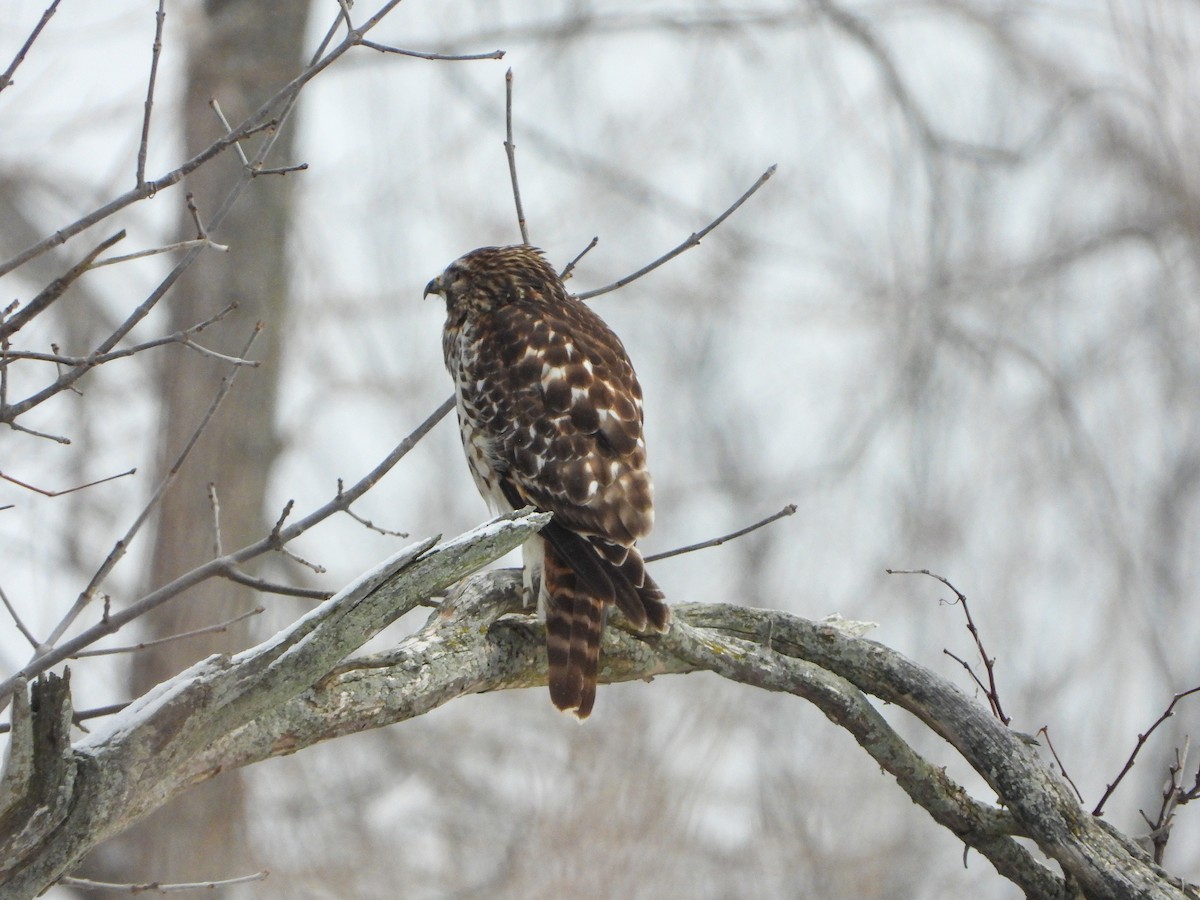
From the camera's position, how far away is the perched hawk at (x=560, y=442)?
3.27 m

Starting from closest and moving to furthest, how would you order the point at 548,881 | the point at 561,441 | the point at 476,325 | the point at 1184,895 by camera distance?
the point at 1184,895 < the point at 561,441 < the point at 476,325 < the point at 548,881

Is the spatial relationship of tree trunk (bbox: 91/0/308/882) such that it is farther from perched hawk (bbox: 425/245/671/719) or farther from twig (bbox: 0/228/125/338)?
twig (bbox: 0/228/125/338)

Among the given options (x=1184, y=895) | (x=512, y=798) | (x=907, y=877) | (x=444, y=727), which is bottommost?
(x=1184, y=895)

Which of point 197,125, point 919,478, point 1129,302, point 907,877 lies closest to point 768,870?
point 907,877

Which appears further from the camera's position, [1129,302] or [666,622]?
[1129,302]

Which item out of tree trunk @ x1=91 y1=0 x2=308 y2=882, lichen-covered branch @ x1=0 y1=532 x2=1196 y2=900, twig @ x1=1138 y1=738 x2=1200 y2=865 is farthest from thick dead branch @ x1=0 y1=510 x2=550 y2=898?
tree trunk @ x1=91 y1=0 x2=308 y2=882

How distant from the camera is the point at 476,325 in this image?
14.2 ft

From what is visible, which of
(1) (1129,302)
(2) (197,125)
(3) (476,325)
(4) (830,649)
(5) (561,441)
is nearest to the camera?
(4) (830,649)

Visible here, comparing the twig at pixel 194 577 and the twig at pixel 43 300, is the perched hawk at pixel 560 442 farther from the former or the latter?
the twig at pixel 43 300

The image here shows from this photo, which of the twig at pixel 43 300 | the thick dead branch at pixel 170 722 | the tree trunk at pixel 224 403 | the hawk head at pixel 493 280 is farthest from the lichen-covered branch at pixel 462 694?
the tree trunk at pixel 224 403

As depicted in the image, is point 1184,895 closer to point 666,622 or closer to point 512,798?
point 666,622

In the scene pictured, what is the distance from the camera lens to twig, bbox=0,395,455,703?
217cm

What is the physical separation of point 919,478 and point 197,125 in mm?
4994

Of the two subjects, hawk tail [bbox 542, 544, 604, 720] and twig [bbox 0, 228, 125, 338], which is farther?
hawk tail [bbox 542, 544, 604, 720]
